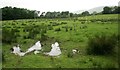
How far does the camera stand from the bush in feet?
37.3

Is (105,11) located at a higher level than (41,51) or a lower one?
higher

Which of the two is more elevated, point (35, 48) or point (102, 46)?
point (102, 46)

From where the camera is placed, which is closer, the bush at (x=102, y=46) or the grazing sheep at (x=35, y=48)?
the bush at (x=102, y=46)

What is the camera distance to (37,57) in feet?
37.2

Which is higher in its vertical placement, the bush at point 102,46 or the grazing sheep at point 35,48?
the bush at point 102,46

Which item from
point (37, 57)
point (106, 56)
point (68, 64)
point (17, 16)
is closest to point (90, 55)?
point (106, 56)

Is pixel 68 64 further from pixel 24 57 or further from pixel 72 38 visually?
pixel 72 38

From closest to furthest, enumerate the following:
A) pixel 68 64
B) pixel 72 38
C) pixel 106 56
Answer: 1. pixel 68 64
2. pixel 106 56
3. pixel 72 38

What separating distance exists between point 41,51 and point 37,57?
4.43ft

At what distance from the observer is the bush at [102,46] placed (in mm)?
11367

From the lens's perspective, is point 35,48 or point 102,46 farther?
point 35,48

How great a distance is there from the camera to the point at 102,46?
11430 millimetres

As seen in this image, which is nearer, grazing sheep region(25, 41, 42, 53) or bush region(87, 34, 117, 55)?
bush region(87, 34, 117, 55)

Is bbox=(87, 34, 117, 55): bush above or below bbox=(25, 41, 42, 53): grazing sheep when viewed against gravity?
above
